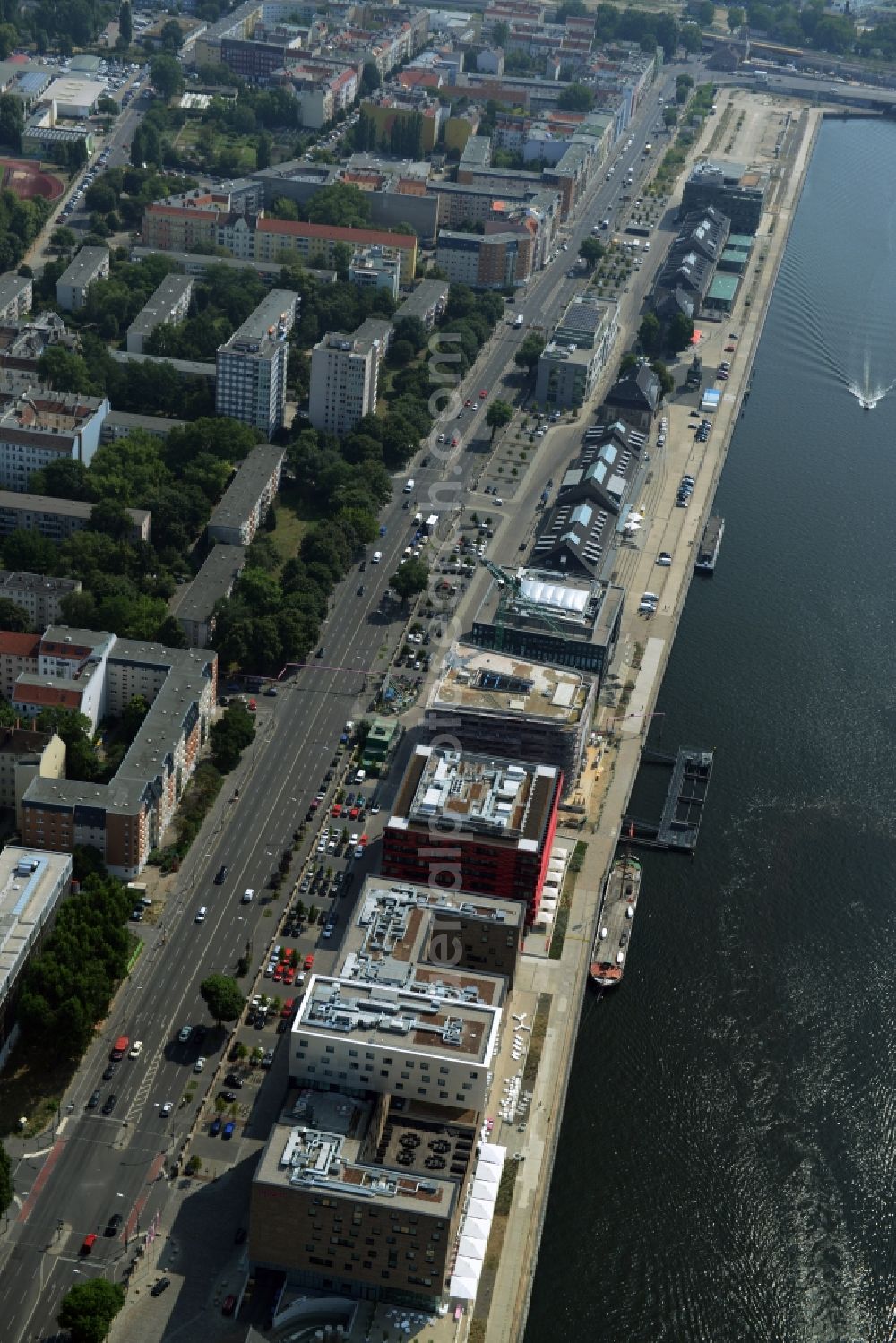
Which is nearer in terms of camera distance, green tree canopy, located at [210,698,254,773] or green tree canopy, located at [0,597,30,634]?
green tree canopy, located at [210,698,254,773]

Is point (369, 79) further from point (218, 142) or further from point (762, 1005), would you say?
point (762, 1005)

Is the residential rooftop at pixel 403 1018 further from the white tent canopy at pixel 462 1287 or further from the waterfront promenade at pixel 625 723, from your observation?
the white tent canopy at pixel 462 1287

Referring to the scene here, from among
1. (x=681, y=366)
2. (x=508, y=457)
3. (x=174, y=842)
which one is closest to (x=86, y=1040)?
(x=174, y=842)

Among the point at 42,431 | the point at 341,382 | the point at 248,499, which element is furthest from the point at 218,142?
the point at 248,499

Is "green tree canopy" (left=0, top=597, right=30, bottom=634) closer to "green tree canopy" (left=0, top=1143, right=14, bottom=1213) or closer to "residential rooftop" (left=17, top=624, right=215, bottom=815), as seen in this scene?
"residential rooftop" (left=17, top=624, right=215, bottom=815)

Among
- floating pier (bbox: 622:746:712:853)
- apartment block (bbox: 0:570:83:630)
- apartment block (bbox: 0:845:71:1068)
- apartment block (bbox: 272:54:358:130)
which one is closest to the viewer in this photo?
apartment block (bbox: 0:845:71:1068)

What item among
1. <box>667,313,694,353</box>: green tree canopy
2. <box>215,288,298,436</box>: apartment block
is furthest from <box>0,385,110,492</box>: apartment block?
<box>667,313,694,353</box>: green tree canopy
